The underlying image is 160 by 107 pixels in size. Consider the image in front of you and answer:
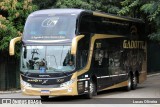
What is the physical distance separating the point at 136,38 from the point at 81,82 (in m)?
8.11

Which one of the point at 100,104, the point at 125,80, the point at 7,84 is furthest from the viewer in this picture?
the point at 7,84

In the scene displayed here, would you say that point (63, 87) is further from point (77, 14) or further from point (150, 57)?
point (150, 57)

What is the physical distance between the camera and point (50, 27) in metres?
19.5

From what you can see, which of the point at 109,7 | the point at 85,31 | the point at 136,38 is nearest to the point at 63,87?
the point at 85,31

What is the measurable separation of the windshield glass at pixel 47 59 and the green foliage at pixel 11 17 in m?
6.80

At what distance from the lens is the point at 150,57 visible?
39281 millimetres

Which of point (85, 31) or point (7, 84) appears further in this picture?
point (7, 84)

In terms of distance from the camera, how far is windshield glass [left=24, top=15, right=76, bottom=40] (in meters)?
19.2

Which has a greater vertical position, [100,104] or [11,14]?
[11,14]

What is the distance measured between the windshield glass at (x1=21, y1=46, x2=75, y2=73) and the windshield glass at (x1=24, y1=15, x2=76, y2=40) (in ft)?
1.54

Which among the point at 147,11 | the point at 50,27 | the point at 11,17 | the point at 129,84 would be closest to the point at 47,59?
the point at 50,27

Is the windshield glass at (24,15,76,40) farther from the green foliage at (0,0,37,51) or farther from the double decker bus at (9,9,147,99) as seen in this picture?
the green foliage at (0,0,37,51)

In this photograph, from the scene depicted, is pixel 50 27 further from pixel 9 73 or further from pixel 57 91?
pixel 9 73

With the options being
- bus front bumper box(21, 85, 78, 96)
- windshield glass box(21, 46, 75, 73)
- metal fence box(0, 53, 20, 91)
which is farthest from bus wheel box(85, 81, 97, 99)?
metal fence box(0, 53, 20, 91)
